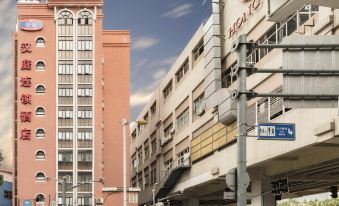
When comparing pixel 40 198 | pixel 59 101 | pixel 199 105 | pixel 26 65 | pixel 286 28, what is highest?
pixel 26 65

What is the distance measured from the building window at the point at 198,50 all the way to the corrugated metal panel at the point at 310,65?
3714 centimetres

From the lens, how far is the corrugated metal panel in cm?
1762

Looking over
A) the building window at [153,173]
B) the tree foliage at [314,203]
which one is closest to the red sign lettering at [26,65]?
the building window at [153,173]

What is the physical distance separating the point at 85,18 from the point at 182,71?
33.1 m

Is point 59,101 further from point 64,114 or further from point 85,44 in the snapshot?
point 85,44

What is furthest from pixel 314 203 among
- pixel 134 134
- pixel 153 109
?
pixel 153 109

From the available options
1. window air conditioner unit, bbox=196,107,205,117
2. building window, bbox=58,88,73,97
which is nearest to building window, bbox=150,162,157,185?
building window, bbox=58,88,73,97

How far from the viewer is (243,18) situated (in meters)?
42.3

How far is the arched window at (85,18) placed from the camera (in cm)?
9494

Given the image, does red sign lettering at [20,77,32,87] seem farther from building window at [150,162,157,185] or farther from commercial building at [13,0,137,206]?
building window at [150,162,157,185]

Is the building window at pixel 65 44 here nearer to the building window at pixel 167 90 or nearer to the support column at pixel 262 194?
the building window at pixel 167 90

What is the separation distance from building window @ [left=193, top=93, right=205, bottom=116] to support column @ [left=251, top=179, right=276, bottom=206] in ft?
38.4

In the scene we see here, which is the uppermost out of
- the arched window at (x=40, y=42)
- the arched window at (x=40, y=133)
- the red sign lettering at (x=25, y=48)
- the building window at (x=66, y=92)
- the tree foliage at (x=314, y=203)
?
the arched window at (x=40, y=42)

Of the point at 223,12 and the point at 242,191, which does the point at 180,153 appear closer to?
the point at 223,12
